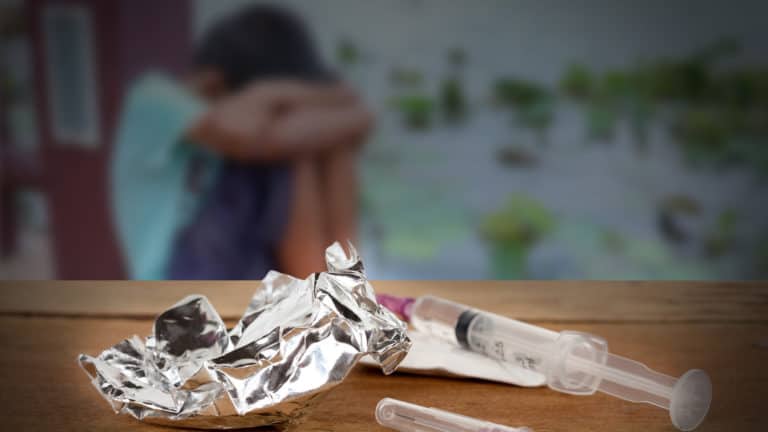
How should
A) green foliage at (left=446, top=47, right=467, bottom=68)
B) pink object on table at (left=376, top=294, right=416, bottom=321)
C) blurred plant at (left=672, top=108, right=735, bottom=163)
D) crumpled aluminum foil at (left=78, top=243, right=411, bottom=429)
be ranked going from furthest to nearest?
blurred plant at (left=672, top=108, right=735, bottom=163), green foliage at (left=446, top=47, right=467, bottom=68), pink object on table at (left=376, top=294, right=416, bottom=321), crumpled aluminum foil at (left=78, top=243, right=411, bottom=429)

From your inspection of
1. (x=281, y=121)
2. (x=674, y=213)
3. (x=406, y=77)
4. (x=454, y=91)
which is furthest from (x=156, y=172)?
(x=674, y=213)

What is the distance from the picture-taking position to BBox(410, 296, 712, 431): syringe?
1.59ft

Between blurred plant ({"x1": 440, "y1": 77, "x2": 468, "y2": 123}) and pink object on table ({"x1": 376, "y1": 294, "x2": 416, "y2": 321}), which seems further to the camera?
blurred plant ({"x1": 440, "y1": 77, "x2": 468, "y2": 123})

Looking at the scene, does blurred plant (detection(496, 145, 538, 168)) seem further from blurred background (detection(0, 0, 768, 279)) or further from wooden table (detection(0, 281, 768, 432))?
wooden table (detection(0, 281, 768, 432))

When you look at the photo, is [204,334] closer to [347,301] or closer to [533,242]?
[347,301]

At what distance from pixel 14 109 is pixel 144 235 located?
484 mm

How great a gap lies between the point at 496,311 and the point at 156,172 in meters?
1.39

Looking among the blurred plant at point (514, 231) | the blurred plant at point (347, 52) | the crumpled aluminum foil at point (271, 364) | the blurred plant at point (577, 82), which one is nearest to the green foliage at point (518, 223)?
the blurred plant at point (514, 231)

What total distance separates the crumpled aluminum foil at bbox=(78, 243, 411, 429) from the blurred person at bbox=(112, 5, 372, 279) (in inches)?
53.7

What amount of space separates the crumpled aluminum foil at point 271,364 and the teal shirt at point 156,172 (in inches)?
56.0

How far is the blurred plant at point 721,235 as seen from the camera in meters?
2.04

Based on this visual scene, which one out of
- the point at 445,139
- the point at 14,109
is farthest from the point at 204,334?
the point at 14,109

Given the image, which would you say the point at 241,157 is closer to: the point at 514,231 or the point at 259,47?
the point at 259,47

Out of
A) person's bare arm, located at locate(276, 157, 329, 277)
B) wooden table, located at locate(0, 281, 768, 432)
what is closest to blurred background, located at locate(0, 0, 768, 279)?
person's bare arm, located at locate(276, 157, 329, 277)
